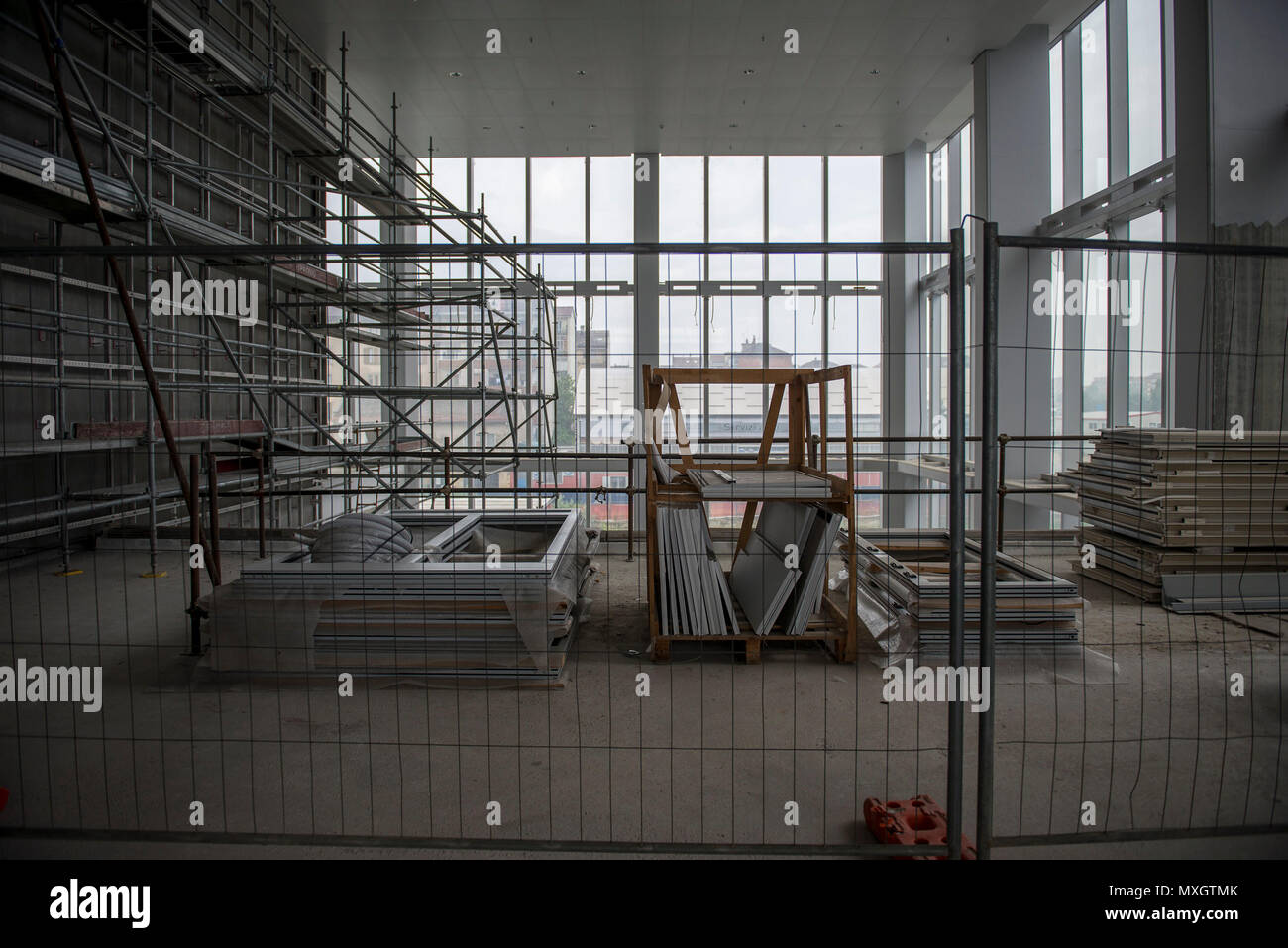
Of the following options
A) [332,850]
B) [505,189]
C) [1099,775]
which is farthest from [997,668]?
[505,189]

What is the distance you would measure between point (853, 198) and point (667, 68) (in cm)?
501

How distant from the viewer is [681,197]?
13250 mm

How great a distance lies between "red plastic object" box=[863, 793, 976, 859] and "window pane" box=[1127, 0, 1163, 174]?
829cm

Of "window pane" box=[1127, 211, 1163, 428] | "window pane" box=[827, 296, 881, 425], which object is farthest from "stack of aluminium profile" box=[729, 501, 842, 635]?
"window pane" box=[827, 296, 881, 425]

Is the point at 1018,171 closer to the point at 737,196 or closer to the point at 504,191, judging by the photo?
the point at 737,196

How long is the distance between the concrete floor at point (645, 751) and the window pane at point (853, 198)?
10594 millimetres

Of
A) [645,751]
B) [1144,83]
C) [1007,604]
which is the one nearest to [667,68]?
[1144,83]

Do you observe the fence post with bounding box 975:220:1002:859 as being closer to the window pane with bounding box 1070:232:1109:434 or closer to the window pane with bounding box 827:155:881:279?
the window pane with bounding box 1070:232:1109:434

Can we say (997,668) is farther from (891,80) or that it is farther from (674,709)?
(891,80)

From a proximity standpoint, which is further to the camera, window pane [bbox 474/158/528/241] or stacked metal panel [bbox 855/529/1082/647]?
window pane [bbox 474/158/528/241]

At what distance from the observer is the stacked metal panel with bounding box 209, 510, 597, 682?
12.6 ft

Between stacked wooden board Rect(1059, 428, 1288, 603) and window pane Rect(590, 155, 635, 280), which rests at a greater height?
window pane Rect(590, 155, 635, 280)

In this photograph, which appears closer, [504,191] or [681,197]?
[681,197]

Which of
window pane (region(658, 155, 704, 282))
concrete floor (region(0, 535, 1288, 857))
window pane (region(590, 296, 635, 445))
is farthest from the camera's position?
window pane (region(658, 155, 704, 282))
